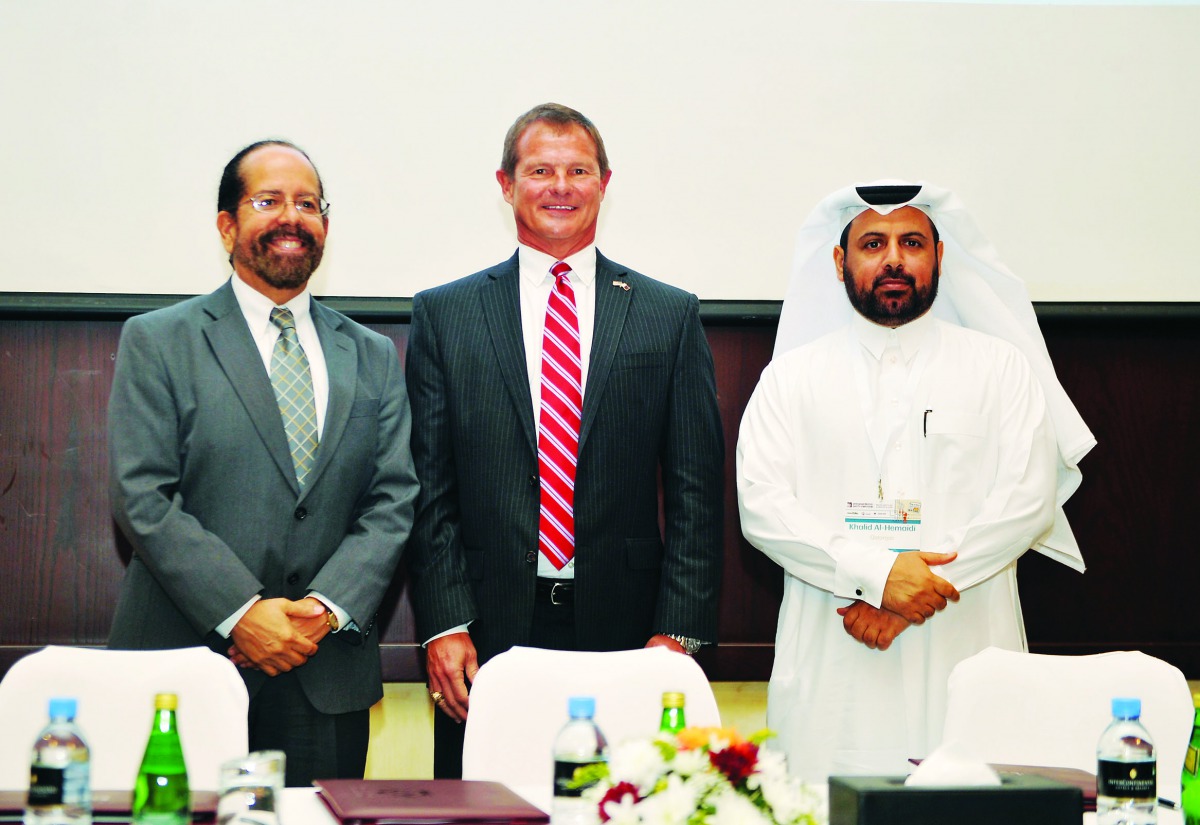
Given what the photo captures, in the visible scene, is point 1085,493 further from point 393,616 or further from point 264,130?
point 264,130

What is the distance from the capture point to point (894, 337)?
10.9 ft

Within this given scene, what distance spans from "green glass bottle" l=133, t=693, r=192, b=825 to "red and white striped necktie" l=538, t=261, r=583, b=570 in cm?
145

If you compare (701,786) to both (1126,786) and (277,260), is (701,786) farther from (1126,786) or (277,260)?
(277,260)

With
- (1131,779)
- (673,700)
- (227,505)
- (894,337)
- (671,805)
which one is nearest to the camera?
(671,805)

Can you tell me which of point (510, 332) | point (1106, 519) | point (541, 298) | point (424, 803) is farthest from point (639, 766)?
point (1106, 519)

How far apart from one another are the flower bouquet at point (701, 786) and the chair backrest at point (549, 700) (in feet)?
2.86

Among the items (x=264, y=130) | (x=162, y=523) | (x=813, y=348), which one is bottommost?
(x=162, y=523)

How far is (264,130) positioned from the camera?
12.1 feet

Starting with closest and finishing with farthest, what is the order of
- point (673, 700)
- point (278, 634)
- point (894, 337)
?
point (673, 700), point (278, 634), point (894, 337)

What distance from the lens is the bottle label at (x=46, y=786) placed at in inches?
61.4

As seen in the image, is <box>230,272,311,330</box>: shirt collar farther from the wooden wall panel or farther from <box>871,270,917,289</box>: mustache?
<box>871,270,917,289</box>: mustache

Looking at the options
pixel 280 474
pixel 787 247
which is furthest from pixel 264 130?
pixel 787 247

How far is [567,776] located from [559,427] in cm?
Result: 155

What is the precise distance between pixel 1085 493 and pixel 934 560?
3.97 feet
